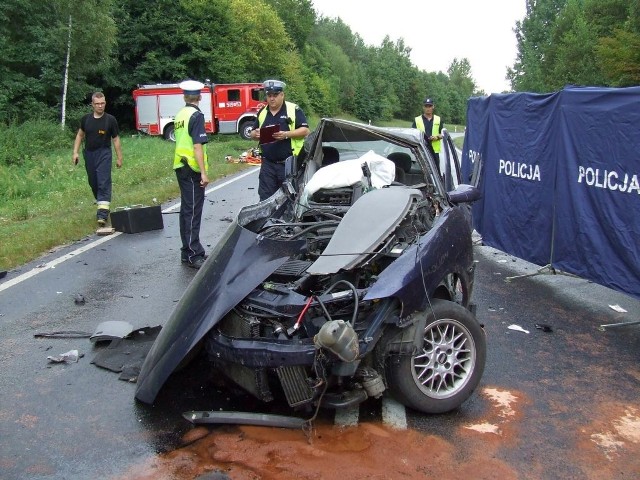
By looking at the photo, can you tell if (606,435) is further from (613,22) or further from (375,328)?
(613,22)

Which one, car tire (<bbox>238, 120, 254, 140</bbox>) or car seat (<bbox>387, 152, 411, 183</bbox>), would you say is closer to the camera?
car seat (<bbox>387, 152, 411, 183</bbox>)

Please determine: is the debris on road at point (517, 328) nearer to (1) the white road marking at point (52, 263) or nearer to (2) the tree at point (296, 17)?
(1) the white road marking at point (52, 263)

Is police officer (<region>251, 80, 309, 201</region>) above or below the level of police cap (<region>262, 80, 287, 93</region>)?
below

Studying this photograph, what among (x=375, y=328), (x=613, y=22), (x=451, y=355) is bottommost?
(x=451, y=355)

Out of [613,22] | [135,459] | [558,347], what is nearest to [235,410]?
[135,459]

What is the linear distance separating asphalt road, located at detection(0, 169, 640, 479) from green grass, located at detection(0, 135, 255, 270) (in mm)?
2466

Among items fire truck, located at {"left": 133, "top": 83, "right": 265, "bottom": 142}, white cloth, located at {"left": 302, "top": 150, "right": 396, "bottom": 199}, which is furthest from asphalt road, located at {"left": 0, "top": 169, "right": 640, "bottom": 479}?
fire truck, located at {"left": 133, "top": 83, "right": 265, "bottom": 142}

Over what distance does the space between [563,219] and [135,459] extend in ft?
17.4

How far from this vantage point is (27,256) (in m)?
8.02

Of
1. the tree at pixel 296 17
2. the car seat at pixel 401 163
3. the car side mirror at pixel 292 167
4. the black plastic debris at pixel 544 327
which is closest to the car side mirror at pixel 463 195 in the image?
the car seat at pixel 401 163

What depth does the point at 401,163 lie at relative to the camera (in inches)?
245

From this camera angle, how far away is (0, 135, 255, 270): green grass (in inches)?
346

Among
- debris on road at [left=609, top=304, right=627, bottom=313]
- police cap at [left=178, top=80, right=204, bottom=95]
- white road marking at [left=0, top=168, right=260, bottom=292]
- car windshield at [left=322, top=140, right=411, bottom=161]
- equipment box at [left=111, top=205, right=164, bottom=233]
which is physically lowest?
debris on road at [left=609, top=304, right=627, bottom=313]

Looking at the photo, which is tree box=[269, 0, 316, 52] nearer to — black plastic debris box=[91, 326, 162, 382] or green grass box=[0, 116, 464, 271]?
green grass box=[0, 116, 464, 271]
